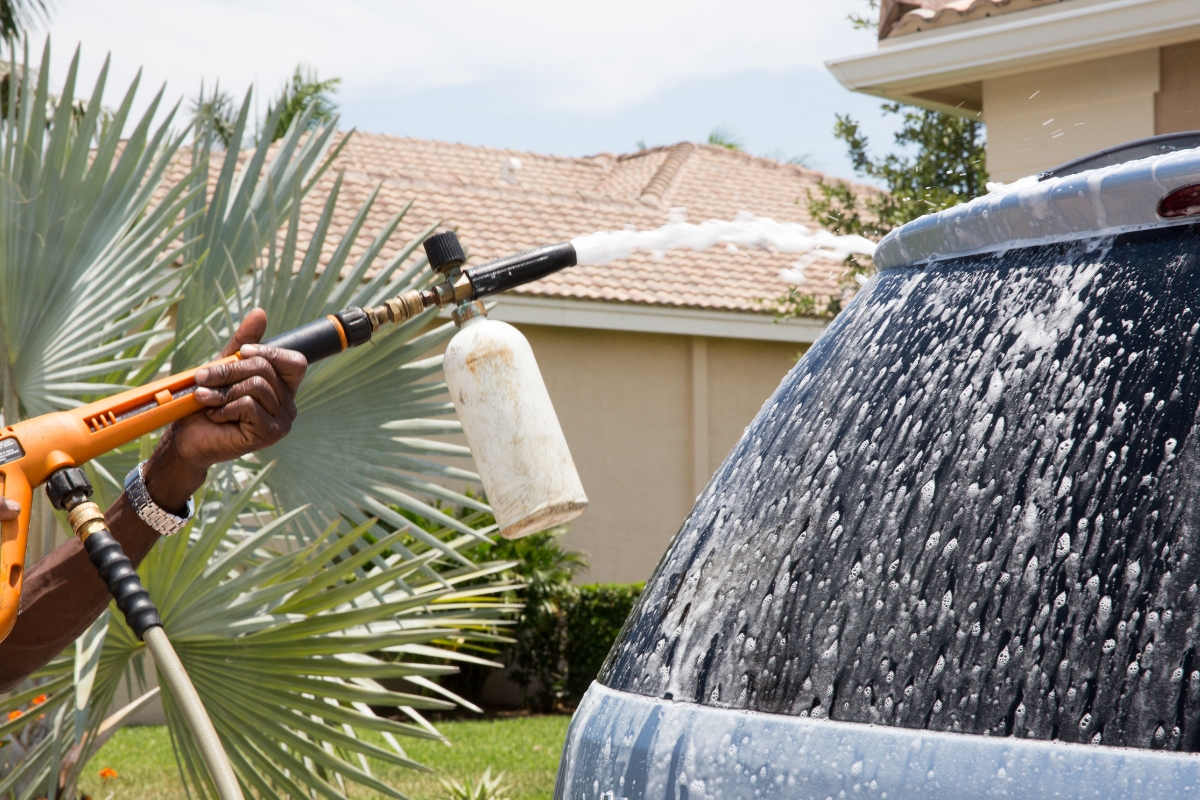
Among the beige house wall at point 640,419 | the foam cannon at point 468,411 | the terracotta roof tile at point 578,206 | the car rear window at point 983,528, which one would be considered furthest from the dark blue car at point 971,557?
the beige house wall at point 640,419

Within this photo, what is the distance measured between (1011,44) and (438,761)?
5773 millimetres

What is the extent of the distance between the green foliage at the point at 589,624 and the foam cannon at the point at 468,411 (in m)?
8.91

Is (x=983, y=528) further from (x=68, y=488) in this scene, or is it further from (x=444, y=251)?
(x=68, y=488)

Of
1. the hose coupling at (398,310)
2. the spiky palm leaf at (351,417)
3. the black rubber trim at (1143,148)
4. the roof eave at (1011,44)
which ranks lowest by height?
the spiky palm leaf at (351,417)

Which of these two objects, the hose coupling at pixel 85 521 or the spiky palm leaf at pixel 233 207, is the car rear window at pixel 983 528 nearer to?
the hose coupling at pixel 85 521

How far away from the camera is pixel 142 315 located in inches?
159

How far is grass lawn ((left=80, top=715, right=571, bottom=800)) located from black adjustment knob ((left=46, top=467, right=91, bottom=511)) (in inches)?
222

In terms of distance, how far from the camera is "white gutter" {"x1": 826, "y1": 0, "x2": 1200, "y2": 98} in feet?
18.2

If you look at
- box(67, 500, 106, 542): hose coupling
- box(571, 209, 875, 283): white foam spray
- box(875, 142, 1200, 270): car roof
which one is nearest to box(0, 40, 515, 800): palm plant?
box(571, 209, 875, 283): white foam spray

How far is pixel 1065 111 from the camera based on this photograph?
6.44 metres

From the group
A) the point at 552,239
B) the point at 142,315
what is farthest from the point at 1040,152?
the point at 552,239

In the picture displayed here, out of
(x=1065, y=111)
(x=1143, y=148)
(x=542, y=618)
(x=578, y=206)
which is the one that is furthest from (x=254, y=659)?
(x=578, y=206)

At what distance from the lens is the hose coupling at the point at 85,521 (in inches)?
61.2

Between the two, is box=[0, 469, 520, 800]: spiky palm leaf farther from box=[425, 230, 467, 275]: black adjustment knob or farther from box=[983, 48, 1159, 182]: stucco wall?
box=[983, 48, 1159, 182]: stucco wall
